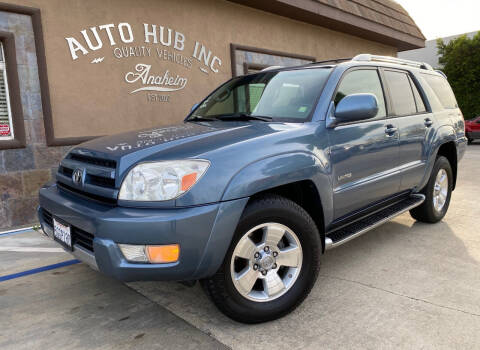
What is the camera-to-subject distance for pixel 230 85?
13.4ft

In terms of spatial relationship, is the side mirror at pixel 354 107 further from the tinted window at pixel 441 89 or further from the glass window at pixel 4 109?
the glass window at pixel 4 109

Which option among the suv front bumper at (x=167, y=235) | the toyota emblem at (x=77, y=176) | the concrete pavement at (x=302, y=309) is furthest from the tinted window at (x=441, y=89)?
the toyota emblem at (x=77, y=176)

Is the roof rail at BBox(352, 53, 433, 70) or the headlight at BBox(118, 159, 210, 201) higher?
the roof rail at BBox(352, 53, 433, 70)

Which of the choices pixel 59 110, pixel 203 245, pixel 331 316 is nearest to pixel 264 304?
pixel 331 316

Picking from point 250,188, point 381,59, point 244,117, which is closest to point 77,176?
point 250,188

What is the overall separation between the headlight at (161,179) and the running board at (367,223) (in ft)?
3.93

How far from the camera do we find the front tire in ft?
7.82

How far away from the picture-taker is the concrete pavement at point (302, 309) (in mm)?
2363

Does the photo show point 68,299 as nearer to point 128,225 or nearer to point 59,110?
point 128,225

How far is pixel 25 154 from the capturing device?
18.4 ft

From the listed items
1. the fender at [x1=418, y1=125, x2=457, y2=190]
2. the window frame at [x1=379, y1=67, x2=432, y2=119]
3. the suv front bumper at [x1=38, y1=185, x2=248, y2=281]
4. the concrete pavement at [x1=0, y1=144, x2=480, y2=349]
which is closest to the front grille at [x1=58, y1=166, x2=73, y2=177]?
the suv front bumper at [x1=38, y1=185, x2=248, y2=281]

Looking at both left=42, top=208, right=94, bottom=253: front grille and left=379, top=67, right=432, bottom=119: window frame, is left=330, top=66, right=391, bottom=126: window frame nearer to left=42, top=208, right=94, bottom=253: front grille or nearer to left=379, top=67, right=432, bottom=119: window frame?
left=379, top=67, right=432, bottom=119: window frame

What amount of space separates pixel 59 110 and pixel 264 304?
477cm

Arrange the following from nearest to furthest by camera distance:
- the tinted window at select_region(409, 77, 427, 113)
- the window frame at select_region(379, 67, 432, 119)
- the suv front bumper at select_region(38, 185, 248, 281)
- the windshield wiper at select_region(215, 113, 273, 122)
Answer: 1. the suv front bumper at select_region(38, 185, 248, 281)
2. the windshield wiper at select_region(215, 113, 273, 122)
3. the window frame at select_region(379, 67, 432, 119)
4. the tinted window at select_region(409, 77, 427, 113)
